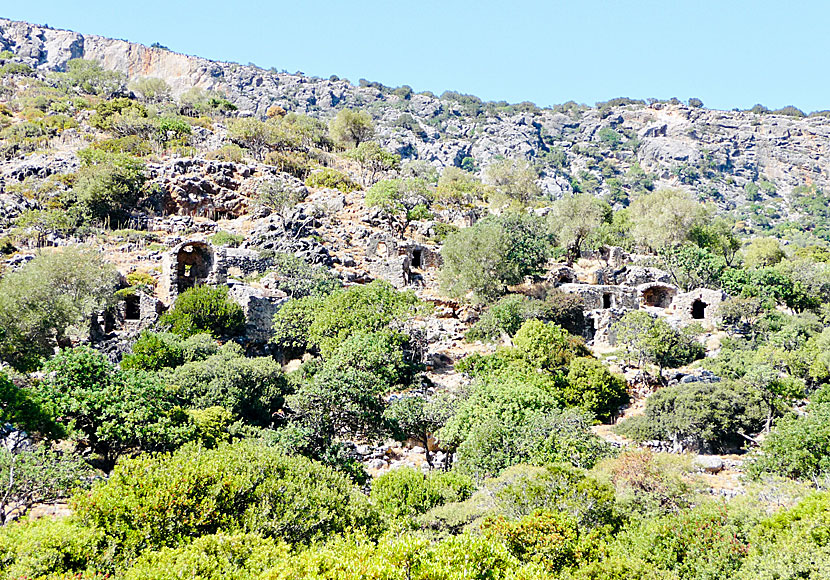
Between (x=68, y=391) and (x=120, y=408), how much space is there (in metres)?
2.04

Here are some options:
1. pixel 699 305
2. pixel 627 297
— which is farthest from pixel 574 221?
pixel 699 305

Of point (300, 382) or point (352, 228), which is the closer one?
point (300, 382)

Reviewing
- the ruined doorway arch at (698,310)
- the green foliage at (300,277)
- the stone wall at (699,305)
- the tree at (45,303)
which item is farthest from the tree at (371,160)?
the ruined doorway arch at (698,310)

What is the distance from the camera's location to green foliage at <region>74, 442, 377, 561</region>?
1392 centimetres

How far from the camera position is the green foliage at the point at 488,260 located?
41.8 m

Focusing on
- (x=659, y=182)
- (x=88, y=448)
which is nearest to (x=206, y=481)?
(x=88, y=448)

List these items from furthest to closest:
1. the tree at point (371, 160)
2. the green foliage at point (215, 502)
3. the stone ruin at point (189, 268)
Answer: the tree at point (371, 160) < the stone ruin at point (189, 268) < the green foliage at point (215, 502)

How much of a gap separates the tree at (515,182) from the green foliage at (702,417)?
42655 millimetres

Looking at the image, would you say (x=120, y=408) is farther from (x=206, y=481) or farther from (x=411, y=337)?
(x=411, y=337)

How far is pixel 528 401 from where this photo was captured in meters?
24.3

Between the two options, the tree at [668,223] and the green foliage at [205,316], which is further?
the tree at [668,223]

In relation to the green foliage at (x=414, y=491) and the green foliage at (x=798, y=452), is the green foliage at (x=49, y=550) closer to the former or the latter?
the green foliage at (x=414, y=491)

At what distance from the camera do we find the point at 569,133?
176 metres

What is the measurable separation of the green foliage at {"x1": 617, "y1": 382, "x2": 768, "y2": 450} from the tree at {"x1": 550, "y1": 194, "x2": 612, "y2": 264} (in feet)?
78.5
